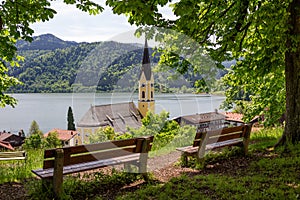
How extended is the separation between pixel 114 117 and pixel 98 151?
19.8ft

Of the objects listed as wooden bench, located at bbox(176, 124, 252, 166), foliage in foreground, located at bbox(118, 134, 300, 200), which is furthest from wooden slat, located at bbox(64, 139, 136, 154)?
wooden bench, located at bbox(176, 124, 252, 166)

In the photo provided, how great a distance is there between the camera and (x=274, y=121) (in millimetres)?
11016

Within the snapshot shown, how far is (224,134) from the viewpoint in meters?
6.27

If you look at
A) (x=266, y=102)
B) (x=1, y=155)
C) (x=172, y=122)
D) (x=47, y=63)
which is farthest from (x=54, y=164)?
(x=47, y=63)

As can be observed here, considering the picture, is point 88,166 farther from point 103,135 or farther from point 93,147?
point 103,135

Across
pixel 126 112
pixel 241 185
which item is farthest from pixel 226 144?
pixel 126 112

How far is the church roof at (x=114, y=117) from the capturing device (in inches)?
369

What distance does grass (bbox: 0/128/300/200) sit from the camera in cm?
387

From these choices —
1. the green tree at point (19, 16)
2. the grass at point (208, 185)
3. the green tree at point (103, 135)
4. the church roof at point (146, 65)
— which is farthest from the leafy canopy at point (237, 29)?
the green tree at point (103, 135)

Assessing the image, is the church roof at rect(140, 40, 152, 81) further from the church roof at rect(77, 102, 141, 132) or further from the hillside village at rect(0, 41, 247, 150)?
the church roof at rect(77, 102, 141, 132)

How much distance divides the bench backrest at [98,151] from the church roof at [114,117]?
3.75m

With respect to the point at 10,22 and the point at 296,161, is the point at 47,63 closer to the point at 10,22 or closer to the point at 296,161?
the point at 10,22

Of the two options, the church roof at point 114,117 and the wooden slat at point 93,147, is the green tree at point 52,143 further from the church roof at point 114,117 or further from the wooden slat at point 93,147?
the wooden slat at point 93,147

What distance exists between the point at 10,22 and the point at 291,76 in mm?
6501
